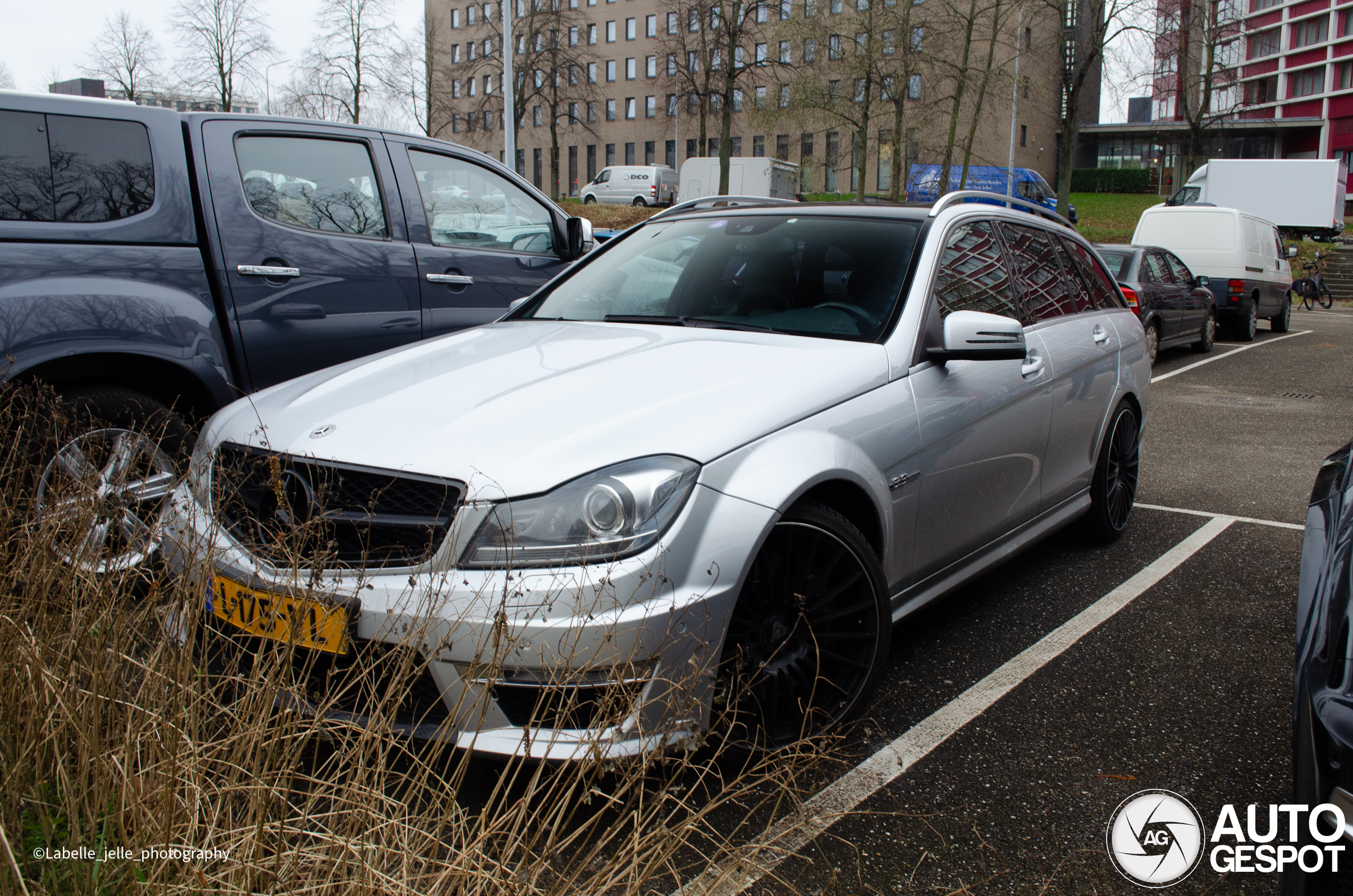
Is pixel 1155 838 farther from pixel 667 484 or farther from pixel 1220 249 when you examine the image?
pixel 1220 249

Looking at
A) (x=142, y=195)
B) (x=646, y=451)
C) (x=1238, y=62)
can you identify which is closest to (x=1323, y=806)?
(x=646, y=451)

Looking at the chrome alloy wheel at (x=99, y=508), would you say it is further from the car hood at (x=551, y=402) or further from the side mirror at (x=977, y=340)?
the side mirror at (x=977, y=340)

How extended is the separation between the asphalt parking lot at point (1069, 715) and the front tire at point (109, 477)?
5.43ft

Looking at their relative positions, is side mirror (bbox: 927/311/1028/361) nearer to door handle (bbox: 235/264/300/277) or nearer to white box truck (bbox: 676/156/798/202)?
door handle (bbox: 235/264/300/277)

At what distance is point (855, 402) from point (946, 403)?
0.51 metres

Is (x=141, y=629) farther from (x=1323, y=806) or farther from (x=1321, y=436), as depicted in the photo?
(x=1321, y=436)

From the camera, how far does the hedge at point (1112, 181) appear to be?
210 ft

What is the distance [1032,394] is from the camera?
393cm

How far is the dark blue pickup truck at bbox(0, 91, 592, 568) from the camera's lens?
3771 millimetres

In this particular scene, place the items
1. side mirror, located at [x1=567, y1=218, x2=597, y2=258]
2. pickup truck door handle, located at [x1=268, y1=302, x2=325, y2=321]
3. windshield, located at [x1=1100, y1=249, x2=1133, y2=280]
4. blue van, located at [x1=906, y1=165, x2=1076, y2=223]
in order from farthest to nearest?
blue van, located at [x1=906, y1=165, x2=1076, y2=223] < windshield, located at [x1=1100, y1=249, x2=1133, y2=280] < side mirror, located at [x1=567, y1=218, x2=597, y2=258] < pickup truck door handle, located at [x1=268, y1=302, x2=325, y2=321]

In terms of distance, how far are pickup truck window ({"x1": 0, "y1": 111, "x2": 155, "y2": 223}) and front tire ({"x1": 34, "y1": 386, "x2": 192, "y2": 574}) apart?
69 centimetres
